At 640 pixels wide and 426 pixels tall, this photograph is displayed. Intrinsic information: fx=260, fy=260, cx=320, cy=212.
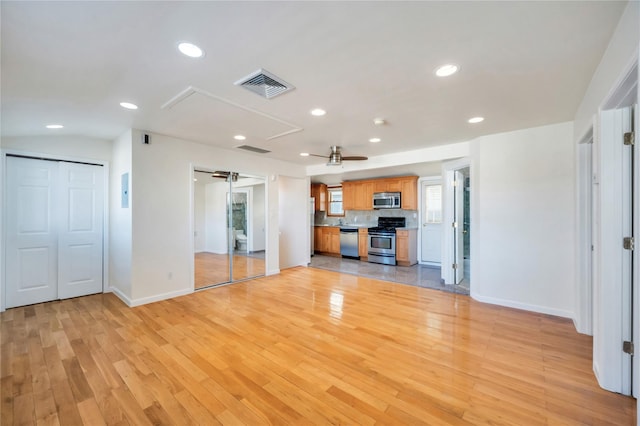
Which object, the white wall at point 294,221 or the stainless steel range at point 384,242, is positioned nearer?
the white wall at point 294,221

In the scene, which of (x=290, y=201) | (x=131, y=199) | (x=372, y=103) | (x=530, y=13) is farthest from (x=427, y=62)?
(x=290, y=201)

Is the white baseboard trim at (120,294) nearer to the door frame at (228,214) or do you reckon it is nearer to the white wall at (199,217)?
the door frame at (228,214)

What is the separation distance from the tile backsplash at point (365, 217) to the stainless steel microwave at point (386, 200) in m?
0.46

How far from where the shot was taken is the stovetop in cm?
682

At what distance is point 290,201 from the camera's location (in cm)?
648

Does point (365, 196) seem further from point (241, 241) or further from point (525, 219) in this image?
point (525, 219)

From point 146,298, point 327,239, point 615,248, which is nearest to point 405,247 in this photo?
point 327,239

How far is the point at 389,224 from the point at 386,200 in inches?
30.1

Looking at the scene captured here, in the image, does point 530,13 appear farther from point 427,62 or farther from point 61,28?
point 61,28

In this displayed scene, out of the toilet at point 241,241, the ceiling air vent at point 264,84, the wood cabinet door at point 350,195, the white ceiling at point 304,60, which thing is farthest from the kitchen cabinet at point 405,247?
the ceiling air vent at point 264,84

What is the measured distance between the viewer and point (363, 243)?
7.34 meters

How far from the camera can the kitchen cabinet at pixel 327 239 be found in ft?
26.1

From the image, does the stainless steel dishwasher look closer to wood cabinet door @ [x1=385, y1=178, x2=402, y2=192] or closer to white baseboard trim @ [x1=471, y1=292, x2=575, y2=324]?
wood cabinet door @ [x1=385, y1=178, x2=402, y2=192]

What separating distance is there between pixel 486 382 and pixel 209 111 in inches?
146
